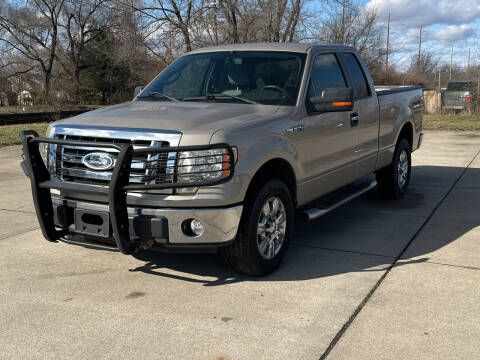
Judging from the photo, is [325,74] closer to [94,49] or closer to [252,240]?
[252,240]

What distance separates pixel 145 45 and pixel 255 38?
16.3ft

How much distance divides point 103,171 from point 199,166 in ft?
2.45

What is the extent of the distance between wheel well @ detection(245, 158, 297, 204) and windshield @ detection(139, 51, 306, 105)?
2.10ft

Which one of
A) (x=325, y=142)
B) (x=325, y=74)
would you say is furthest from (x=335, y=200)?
(x=325, y=74)

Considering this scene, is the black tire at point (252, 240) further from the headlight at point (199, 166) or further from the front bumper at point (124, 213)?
the headlight at point (199, 166)

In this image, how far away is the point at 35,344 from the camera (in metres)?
3.46

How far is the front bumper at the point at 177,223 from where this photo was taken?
3.98 metres

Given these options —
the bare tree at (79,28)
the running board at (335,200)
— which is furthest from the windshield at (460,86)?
the bare tree at (79,28)

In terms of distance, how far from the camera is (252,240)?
14.1 feet

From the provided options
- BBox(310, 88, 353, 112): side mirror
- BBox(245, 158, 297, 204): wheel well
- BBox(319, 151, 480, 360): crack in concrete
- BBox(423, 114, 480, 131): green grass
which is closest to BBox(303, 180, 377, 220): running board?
BBox(245, 158, 297, 204): wheel well

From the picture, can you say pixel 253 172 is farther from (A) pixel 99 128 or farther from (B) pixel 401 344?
(B) pixel 401 344

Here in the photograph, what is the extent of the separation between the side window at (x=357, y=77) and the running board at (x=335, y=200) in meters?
1.05

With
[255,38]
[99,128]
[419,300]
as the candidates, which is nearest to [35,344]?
[99,128]

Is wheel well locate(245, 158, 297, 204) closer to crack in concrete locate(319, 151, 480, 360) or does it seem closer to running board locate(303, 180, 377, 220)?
running board locate(303, 180, 377, 220)
